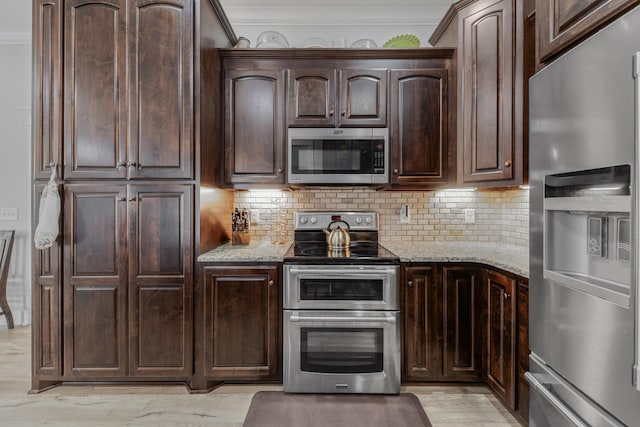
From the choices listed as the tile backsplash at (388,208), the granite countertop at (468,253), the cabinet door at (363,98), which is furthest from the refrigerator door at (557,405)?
the cabinet door at (363,98)

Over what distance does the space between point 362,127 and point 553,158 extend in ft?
5.60

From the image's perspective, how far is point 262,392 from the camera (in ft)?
7.73

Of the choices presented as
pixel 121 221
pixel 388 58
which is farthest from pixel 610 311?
pixel 121 221

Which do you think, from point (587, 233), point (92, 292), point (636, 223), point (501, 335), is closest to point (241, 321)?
point (92, 292)

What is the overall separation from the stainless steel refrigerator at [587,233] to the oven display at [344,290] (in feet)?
3.46

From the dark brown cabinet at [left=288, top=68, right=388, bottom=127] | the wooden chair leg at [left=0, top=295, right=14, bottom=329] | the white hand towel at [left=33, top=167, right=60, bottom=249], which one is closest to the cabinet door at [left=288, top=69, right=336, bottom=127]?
the dark brown cabinet at [left=288, top=68, right=388, bottom=127]

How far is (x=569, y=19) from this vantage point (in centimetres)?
121

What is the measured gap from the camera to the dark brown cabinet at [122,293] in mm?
2357

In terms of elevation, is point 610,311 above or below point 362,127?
below

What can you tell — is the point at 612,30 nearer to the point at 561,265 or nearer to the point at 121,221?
the point at 561,265

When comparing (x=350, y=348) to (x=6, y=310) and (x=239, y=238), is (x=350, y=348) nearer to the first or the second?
(x=239, y=238)

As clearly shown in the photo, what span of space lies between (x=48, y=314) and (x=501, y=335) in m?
2.81

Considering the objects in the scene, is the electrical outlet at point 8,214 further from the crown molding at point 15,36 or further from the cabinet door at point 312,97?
the cabinet door at point 312,97

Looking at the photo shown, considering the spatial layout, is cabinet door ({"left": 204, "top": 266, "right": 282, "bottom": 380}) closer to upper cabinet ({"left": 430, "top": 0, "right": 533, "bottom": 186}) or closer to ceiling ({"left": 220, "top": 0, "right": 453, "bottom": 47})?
upper cabinet ({"left": 430, "top": 0, "right": 533, "bottom": 186})
